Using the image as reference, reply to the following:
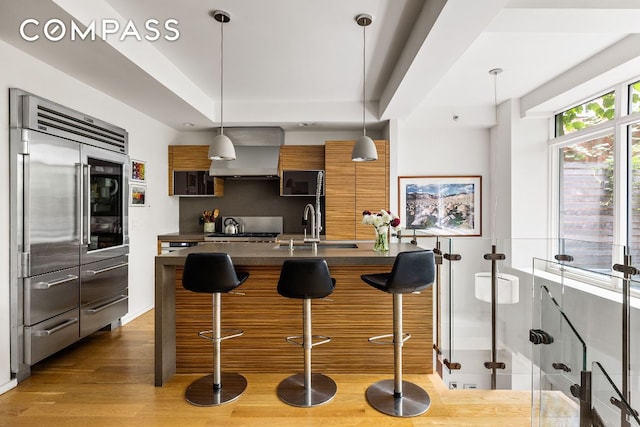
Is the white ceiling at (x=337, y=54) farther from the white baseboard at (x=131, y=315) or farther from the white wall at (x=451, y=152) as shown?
the white baseboard at (x=131, y=315)

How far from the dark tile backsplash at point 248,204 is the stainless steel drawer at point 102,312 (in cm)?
180

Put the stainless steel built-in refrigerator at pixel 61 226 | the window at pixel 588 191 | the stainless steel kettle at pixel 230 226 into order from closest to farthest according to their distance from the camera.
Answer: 1. the stainless steel built-in refrigerator at pixel 61 226
2. the window at pixel 588 191
3. the stainless steel kettle at pixel 230 226

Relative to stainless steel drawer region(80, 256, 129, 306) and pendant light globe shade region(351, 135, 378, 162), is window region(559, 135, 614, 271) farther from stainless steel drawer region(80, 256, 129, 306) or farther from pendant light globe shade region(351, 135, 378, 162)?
stainless steel drawer region(80, 256, 129, 306)

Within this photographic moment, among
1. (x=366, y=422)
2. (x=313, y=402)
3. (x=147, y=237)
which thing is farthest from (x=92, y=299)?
(x=366, y=422)

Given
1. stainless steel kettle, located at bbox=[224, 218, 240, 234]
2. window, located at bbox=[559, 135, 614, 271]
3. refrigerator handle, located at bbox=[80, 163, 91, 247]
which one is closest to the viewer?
refrigerator handle, located at bbox=[80, 163, 91, 247]

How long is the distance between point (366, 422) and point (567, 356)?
1.21 metres

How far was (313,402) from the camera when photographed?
2.32 m

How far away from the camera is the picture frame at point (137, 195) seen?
13.6ft

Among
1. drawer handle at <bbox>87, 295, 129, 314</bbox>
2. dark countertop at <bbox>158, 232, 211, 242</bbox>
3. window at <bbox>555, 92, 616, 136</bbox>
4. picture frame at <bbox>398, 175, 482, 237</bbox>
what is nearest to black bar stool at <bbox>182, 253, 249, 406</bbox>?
drawer handle at <bbox>87, 295, 129, 314</bbox>

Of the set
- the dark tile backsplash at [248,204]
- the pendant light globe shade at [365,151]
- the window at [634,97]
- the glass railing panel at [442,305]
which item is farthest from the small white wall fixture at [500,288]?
the dark tile backsplash at [248,204]

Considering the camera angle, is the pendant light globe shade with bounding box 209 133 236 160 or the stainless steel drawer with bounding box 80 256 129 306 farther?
the stainless steel drawer with bounding box 80 256 129 306

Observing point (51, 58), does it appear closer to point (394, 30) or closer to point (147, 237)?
Result: point (147, 237)

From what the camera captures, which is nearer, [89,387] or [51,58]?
[89,387]

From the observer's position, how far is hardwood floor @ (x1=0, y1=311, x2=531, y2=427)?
214 cm
